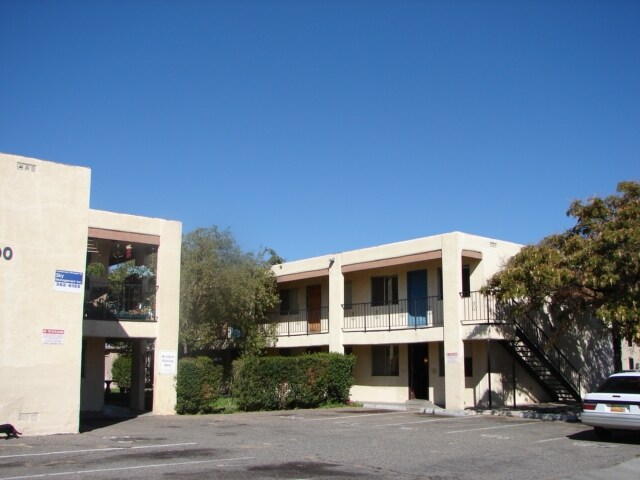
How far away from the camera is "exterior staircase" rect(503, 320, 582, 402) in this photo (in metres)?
22.9

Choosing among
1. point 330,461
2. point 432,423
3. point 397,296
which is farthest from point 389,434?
point 397,296

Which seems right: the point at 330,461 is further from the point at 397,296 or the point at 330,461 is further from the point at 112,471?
the point at 397,296

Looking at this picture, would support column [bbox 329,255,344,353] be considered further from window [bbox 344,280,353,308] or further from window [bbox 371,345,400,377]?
window [bbox 371,345,400,377]

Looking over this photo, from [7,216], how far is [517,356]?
1627 centimetres

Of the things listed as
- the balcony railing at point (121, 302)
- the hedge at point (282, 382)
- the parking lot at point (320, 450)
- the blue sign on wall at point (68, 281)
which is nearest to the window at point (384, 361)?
the hedge at point (282, 382)

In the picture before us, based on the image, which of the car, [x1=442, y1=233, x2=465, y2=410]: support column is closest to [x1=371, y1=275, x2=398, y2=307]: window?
[x1=442, y1=233, x2=465, y2=410]: support column

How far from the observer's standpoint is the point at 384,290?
2767 cm

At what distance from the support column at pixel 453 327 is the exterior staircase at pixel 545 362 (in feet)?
6.09

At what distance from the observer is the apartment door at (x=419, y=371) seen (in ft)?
85.5

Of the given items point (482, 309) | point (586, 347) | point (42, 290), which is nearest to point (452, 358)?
point (482, 309)

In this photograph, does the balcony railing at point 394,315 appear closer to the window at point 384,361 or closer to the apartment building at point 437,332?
the apartment building at point 437,332

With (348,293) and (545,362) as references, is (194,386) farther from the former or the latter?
(545,362)

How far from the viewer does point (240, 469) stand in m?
10.7

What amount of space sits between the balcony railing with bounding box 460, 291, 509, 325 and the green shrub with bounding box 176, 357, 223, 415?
8625mm
